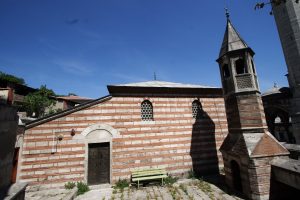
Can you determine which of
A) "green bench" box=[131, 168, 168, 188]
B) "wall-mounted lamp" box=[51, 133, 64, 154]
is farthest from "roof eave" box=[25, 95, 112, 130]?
"green bench" box=[131, 168, 168, 188]

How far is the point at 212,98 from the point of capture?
1256 centimetres

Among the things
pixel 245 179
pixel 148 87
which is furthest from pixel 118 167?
pixel 245 179

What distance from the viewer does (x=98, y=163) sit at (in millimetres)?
9836

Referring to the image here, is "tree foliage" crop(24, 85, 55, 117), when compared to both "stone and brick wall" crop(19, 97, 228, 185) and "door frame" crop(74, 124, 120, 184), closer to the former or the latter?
"stone and brick wall" crop(19, 97, 228, 185)

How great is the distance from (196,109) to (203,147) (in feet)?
8.67

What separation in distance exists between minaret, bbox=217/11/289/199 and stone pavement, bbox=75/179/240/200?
1.20 metres

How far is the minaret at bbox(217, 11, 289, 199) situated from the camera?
24.3 ft

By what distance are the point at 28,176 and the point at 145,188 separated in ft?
20.1

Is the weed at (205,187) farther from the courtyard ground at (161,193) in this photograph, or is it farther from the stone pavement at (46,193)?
the stone pavement at (46,193)

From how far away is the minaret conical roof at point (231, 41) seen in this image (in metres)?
9.62

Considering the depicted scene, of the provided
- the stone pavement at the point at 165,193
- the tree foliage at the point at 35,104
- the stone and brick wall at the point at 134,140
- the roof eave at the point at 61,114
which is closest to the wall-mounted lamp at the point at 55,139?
the stone and brick wall at the point at 134,140

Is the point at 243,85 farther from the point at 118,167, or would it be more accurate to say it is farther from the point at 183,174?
the point at 118,167

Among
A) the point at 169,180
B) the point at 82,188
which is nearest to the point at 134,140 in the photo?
the point at 169,180

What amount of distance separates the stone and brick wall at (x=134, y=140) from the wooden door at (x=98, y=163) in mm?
400
